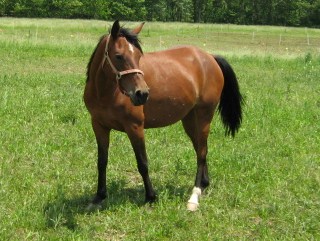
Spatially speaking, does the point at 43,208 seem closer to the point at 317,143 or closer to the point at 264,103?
the point at 317,143

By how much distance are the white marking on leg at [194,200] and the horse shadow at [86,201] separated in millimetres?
173

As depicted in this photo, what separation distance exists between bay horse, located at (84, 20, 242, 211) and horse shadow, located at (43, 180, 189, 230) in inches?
5.9

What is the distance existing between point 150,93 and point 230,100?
1587 millimetres

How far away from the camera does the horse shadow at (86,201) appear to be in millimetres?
4402

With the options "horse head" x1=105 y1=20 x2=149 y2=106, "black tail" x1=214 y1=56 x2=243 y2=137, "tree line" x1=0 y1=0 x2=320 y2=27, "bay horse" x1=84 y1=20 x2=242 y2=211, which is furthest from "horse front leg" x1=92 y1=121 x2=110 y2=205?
"tree line" x1=0 y1=0 x2=320 y2=27

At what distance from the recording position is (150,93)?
16.2 ft

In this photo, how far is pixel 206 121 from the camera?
549cm

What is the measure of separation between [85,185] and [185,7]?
251 ft

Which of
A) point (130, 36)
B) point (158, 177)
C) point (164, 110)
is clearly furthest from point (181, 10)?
point (130, 36)

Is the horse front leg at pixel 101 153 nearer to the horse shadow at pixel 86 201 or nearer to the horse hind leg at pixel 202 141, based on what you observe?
the horse shadow at pixel 86 201

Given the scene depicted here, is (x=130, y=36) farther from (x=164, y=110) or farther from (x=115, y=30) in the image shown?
(x=164, y=110)

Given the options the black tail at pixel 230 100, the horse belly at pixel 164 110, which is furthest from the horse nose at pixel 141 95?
the black tail at pixel 230 100

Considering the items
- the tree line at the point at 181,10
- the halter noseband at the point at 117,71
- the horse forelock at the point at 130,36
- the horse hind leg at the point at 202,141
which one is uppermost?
the horse forelock at the point at 130,36

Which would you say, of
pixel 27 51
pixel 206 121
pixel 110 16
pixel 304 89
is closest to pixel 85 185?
pixel 206 121
